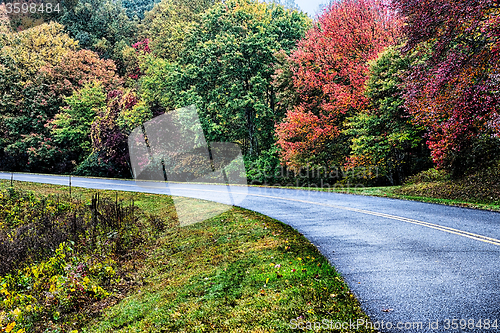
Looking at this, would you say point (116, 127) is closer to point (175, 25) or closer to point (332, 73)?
point (175, 25)

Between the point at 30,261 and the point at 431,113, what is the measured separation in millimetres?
13832

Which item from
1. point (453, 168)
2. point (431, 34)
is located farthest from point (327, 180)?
point (431, 34)

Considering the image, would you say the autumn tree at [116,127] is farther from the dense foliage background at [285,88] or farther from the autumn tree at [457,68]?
the autumn tree at [457,68]

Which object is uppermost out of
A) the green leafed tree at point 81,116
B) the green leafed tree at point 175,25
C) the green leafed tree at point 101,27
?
the green leafed tree at point 101,27

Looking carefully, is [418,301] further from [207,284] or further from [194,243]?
[194,243]

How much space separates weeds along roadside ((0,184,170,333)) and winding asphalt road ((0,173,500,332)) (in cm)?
441

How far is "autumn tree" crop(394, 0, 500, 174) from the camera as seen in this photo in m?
9.29

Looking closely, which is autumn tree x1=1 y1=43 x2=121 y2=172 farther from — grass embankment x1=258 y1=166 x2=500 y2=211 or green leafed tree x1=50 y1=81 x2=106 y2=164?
grass embankment x1=258 y1=166 x2=500 y2=211

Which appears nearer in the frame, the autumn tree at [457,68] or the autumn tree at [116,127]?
the autumn tree at [457,68]

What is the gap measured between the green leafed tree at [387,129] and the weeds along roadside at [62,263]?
11.6m

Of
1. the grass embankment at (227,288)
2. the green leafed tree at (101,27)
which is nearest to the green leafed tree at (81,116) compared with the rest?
the green leafed tree at (101,27)

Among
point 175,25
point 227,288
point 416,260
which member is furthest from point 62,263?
point 175,25

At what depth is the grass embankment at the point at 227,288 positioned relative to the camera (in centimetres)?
381

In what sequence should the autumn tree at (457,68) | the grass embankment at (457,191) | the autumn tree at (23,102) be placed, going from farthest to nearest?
the autumn tree at (23,102), the grass embankment at (457,191), the autumn tree at (457,68)
